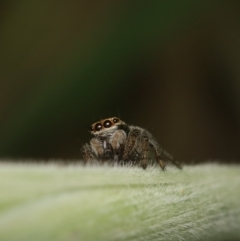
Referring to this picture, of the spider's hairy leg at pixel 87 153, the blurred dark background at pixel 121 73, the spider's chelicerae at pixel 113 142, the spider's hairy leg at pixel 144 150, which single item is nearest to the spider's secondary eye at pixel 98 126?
the spider's chelicerae at pixel 113 142

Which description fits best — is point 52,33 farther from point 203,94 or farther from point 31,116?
point 203,94

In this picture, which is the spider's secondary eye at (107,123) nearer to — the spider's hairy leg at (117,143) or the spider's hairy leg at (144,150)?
the spider's hairy leg at (117,143)

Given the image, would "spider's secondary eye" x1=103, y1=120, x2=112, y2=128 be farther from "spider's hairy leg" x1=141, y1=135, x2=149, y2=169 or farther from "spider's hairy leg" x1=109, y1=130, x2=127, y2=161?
"spider's hairy leg" x1=141, y1=135, x2=149, y2=169

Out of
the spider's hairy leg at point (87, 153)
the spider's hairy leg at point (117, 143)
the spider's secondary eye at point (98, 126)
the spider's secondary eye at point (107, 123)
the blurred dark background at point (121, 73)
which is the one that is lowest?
the spider's hairy leg at point (87, 153)

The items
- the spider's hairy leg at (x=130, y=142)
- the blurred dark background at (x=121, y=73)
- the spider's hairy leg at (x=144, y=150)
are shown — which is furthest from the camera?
the blurred dark background at (x=121, y=73)

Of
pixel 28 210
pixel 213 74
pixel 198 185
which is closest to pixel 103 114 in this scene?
pixel 213 74

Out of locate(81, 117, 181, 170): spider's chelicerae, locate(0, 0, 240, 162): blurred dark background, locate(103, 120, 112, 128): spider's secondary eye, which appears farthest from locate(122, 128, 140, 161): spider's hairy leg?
locate(0, 0, 240, 162): blurred dark background

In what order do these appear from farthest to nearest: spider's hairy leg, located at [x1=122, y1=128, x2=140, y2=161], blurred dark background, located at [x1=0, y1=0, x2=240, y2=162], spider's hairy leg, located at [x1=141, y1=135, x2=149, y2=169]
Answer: blurred dark background, located at [x1=0, y1=0, x2=240, y2=162] → spider's hairy leg, located at [x1=122, y1=128, x2=140, y2=161] → spider's hairy leg, located at [x1=141, y1=135, x2=149, y2=169]
